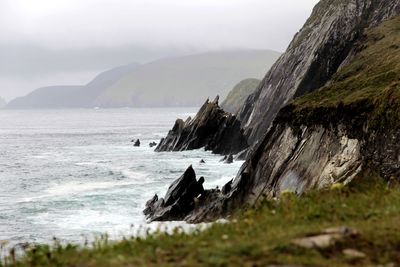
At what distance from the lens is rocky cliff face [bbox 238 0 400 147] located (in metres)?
66.1

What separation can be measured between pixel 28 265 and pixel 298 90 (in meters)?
61.3

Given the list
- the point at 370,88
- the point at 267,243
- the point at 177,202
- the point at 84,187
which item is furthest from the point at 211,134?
the point at 267,243

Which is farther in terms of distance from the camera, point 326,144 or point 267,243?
point 326,144

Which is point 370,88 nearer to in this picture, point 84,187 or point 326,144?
point 326,144

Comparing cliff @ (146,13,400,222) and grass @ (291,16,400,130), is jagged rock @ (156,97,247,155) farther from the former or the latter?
cliff @ (146,13,400,222)

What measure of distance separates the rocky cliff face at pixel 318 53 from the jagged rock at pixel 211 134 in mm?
3243

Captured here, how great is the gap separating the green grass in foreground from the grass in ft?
54.1

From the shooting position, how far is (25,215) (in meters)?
39.0

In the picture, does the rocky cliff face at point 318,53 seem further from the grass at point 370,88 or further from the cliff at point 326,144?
the cliff at point 326,144

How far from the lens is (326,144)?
31766 mm

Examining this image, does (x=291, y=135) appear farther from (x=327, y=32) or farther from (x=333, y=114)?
(x=327, y=32)

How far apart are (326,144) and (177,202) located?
11076 millimetres

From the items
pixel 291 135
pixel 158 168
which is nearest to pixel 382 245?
pixel 291 135

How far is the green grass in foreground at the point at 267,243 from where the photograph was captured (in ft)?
29.8
